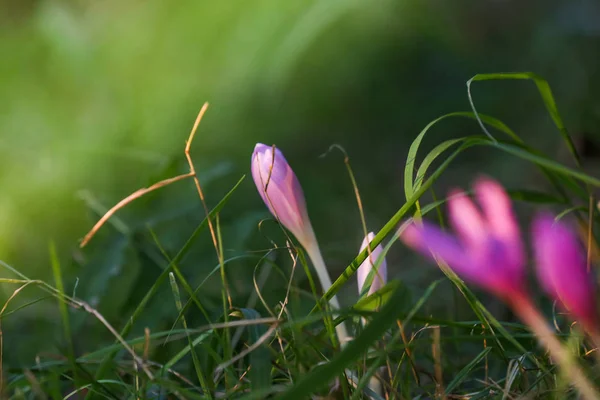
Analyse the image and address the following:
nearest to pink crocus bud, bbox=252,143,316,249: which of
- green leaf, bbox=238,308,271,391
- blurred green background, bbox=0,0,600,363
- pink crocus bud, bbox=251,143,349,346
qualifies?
pink crocus bud, bbox=251,143,349,346

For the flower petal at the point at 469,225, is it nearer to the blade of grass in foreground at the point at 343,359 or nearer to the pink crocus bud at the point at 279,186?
the blade of grass in foreground at the point at 343,359

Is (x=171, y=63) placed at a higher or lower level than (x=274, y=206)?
lower

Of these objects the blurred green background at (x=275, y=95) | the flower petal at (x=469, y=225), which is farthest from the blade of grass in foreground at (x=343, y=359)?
the blurred green background at (x=275, y=95)

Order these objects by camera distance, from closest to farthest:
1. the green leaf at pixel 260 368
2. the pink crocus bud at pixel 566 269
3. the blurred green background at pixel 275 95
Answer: the pink crocus bud at pixel 566 269 → the green leaf at pixel 260 368 → the blurred green background at pixel 275 95

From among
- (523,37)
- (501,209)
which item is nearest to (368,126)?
(523,37)

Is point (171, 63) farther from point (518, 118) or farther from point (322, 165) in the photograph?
point (518, 118)

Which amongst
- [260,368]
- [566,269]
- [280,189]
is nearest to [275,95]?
[280,189]

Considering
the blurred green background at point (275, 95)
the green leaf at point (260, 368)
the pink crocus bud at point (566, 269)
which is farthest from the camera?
the blurred green background at point (275, 95)

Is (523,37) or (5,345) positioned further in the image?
(523,37)
